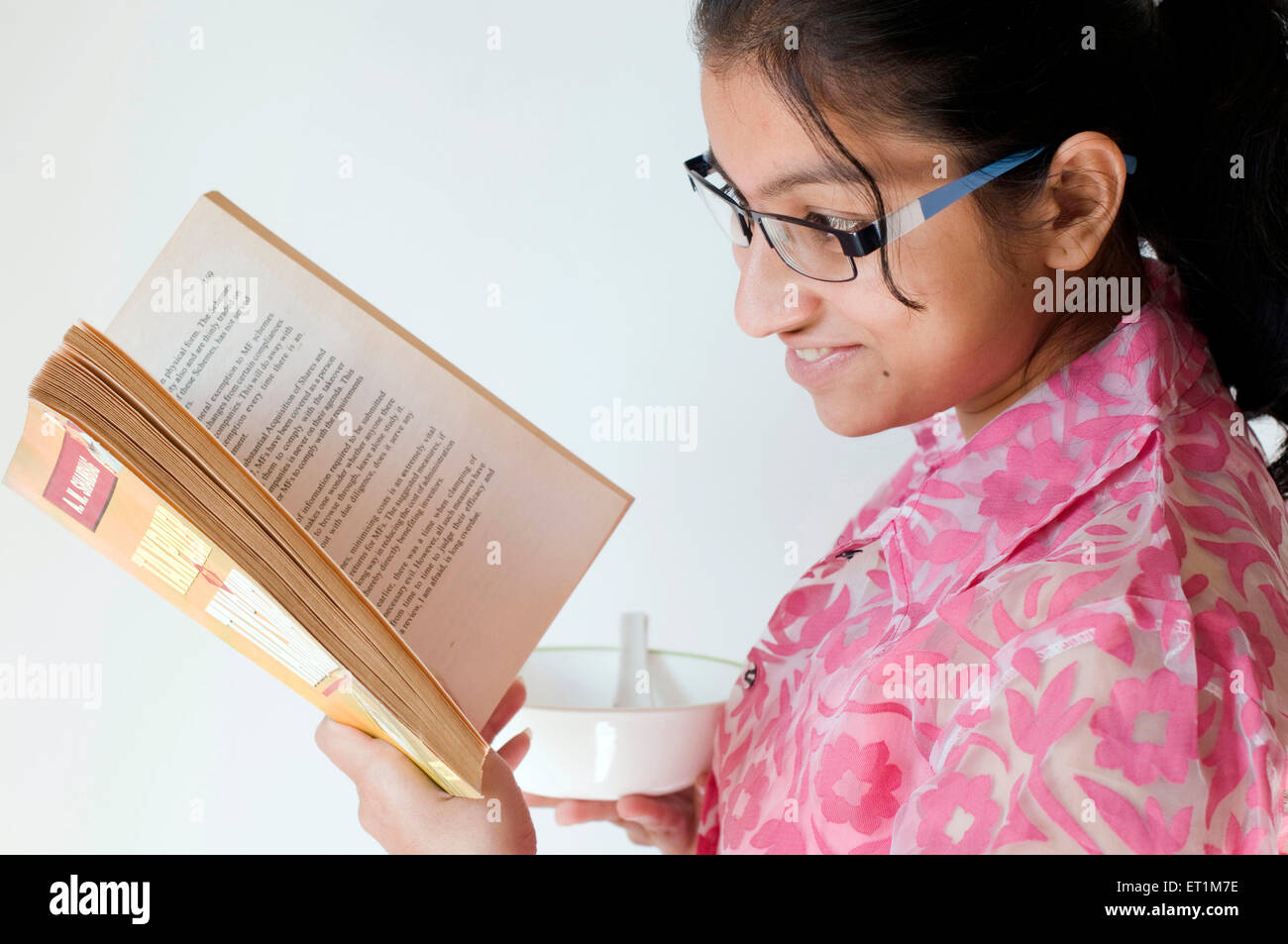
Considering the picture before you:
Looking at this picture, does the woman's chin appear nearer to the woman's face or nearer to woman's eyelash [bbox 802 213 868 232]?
the woman's face

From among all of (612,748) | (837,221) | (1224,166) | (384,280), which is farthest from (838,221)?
(384,280)

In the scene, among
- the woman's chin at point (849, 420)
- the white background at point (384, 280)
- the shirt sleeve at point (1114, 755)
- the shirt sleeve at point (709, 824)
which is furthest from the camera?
the white background at point (384, 280)

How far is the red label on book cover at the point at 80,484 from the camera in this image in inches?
23.1

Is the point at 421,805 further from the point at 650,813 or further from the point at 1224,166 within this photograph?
the point at 1224,166

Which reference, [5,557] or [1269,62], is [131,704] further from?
[1269,62]

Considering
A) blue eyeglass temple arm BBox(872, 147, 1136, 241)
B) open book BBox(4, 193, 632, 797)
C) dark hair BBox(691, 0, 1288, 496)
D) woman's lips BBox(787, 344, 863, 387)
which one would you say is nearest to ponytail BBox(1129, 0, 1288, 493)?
dark hair BBox(691, 0, 1288, 496)

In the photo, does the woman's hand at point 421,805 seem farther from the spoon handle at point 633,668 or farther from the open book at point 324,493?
the spoon handle at point 633,668

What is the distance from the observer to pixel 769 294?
2.56ft

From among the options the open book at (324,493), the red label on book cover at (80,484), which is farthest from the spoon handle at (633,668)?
the red label on book cover at (80,484)

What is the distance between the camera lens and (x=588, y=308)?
1327mm

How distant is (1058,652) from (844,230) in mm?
302

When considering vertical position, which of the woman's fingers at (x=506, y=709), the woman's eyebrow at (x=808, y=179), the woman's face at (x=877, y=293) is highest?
the woman's eyebrow at (x=808, y=179)
